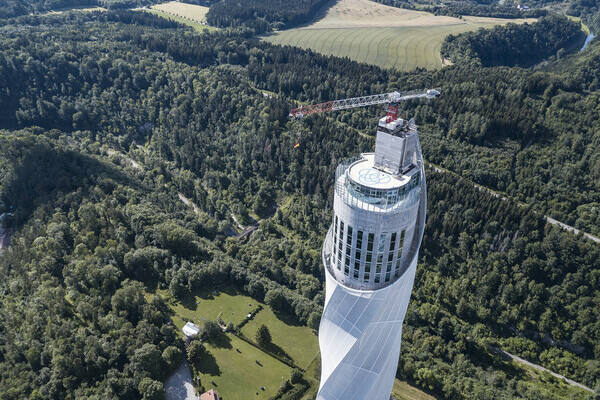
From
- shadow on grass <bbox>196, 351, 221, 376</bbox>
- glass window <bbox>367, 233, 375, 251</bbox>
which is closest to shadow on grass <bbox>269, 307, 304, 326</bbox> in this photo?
shadow on grass <bbox>196, 351, 221, 376</bbox>

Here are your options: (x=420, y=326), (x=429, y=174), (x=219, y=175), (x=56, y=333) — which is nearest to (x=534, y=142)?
(x=429, y=174)

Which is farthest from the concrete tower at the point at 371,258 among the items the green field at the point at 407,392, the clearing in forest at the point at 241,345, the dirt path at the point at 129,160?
the dirt path at the point at 129,160

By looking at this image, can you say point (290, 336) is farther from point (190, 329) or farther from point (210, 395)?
point (210, 395)

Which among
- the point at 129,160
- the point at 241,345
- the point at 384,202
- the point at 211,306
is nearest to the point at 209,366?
the point at 241,345

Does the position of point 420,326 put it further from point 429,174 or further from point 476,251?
point 429,174

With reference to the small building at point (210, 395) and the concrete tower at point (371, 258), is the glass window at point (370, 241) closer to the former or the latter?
the concrete tower at point (371, 258)

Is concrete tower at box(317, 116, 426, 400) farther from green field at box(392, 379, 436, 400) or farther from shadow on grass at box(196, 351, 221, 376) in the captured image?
shadow on grass at box(196, 351, 221, 376)
